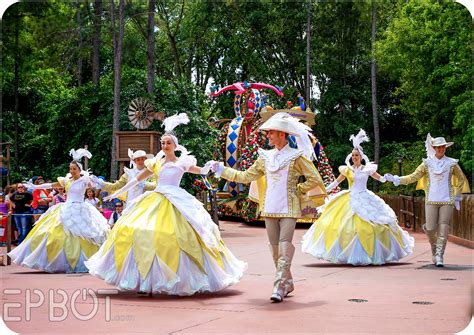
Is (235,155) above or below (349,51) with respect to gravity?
below

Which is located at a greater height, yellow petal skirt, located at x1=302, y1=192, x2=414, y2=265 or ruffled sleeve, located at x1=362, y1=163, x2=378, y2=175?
ruffled sleeve, located at x1=362, y1=163, x2=378, y2=175

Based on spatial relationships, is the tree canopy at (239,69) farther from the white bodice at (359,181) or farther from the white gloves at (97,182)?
the white bodice at (359,181)

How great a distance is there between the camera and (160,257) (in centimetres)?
881

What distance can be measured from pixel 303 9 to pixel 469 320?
3304cm

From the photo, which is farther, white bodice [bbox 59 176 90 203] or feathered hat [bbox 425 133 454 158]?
feathered hat [bbox 425 133 454 158]

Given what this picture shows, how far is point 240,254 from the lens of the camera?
50.3 feet

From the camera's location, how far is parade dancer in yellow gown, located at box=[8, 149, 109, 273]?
1184cm

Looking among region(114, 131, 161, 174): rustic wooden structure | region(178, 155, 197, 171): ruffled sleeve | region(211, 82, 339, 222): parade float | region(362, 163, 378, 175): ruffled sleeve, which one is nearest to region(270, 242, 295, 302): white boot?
region(178, 155, 197, 171): ruffled sleeve

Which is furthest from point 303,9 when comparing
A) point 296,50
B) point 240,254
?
point 240,254

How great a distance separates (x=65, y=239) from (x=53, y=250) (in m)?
0.24

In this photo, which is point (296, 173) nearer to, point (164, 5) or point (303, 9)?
point (303, 9)

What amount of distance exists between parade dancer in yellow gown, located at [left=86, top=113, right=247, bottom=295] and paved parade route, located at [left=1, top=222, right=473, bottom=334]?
0.60 feet

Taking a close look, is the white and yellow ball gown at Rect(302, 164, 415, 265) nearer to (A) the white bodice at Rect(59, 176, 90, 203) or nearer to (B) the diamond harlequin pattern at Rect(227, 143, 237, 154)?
(A) the white bodice at Rect(59, 176, 90, 203)

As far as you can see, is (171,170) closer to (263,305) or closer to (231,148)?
(263,305)
